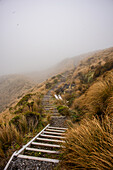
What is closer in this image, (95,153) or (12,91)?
(95,153)

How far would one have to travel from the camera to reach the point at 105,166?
A: 39.9 inches

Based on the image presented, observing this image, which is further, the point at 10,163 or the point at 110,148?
the point at 10,163

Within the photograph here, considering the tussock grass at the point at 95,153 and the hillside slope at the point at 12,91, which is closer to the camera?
the tussock grass at the point at 95,153

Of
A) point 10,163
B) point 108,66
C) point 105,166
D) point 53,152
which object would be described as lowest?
point 53,152

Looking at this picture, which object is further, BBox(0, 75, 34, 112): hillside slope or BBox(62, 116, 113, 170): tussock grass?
BBox(0, 75, 34, 112): hillside slope

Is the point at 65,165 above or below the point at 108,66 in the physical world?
below

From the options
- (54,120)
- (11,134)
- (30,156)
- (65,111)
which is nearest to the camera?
(30,156)

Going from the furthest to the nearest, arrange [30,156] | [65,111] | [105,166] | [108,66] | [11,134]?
1. [108,66]
2. [65,111]
3. [11,134]
4. [30,156]
5. [105,166]

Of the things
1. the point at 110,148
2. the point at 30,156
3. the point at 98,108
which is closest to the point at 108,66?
the point at 98,108

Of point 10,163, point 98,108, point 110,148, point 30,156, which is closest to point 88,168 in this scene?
point 110,148

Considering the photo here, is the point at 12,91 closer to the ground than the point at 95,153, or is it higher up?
higher up

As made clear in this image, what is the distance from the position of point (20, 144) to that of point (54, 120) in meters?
2.34

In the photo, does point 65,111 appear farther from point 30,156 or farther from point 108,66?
point 108,66

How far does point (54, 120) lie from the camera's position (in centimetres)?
460
